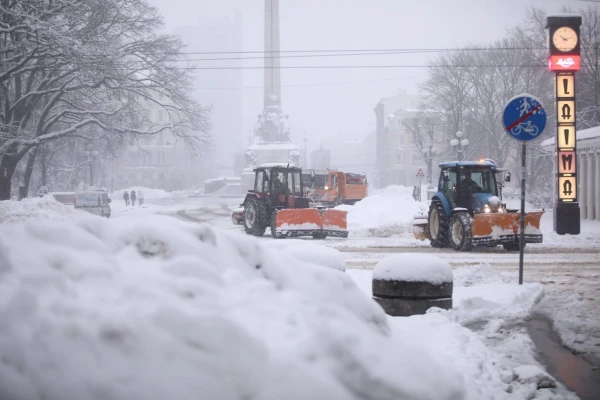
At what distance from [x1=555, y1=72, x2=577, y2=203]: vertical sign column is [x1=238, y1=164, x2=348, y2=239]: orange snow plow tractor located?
6945 millimetres

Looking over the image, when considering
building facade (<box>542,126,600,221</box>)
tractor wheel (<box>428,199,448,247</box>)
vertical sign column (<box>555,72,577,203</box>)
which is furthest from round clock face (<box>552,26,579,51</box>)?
tractor wheel (<box>428,199,448,247</box>)

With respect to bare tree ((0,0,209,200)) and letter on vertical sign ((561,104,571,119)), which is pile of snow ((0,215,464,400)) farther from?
bare tree ((0,0,209,200))

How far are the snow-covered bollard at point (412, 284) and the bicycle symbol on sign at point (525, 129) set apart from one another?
342cm

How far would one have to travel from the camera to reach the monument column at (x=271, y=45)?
260 feet

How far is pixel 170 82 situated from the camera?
94.7ft

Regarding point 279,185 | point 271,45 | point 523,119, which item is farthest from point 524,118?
point 271,45

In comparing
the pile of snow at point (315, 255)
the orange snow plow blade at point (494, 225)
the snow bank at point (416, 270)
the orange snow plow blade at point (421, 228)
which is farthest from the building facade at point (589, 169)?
the pile of snow at point (315, 255)

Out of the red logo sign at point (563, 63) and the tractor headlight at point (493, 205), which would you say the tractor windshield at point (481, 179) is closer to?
the tractor headlight at point (493, 205)

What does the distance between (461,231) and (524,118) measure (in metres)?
7.13

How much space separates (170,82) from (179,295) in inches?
1038

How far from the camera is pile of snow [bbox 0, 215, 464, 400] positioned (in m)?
3.05

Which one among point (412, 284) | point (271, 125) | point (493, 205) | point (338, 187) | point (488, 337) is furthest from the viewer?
point (271, 125)

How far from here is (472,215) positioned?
1766 centimetres

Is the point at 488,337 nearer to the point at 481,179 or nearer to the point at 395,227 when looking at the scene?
the point at 481,179
